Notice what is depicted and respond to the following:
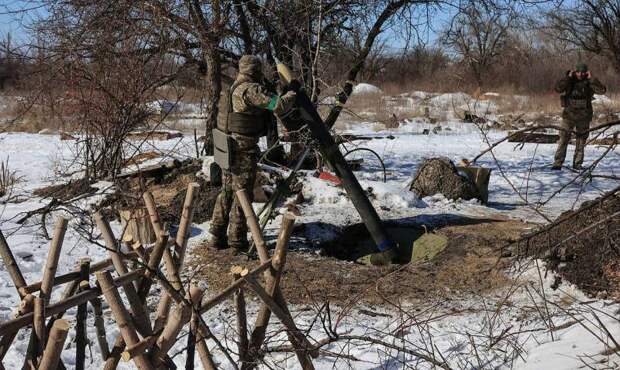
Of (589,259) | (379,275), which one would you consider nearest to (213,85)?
(379,275)

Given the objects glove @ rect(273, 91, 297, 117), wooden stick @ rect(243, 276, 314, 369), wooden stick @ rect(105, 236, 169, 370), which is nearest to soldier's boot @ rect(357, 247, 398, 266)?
glove @ rect(273, 91, 297, 117)

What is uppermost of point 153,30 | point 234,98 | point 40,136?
point 153,30

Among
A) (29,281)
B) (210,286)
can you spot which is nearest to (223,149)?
(210,286)

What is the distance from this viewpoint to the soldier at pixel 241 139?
A: 553cm

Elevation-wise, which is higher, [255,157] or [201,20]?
[201,20]

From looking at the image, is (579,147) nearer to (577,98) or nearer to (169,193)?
(169,193)

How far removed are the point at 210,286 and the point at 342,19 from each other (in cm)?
535

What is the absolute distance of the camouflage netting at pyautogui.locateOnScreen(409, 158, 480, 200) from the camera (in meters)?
8.08

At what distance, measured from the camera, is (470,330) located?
4215mm

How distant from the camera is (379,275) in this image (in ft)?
17.7

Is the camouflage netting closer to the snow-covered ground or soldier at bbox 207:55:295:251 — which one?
the snow-covered ground

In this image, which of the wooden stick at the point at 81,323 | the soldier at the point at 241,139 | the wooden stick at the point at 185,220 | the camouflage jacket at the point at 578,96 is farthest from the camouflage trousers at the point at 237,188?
the camouflage jacket at the point at 578,96

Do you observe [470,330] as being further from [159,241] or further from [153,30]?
[153,30]

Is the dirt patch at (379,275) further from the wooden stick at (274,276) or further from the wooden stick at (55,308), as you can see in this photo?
the wooden stick at (55,308)
